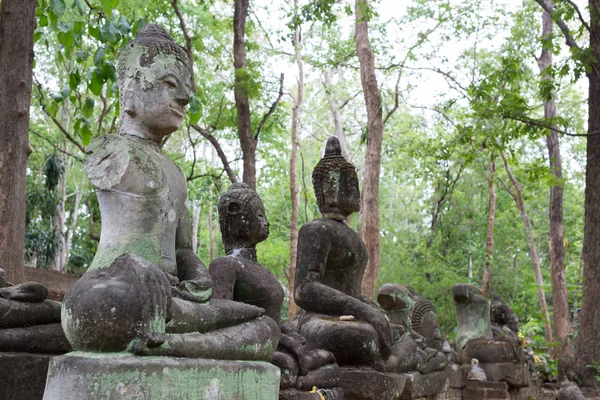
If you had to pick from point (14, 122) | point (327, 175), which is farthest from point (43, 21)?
point (327, 175)

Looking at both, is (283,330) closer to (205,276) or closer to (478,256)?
(205,276)

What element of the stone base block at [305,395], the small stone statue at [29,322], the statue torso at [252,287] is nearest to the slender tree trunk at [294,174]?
the stone base block at [305,395]

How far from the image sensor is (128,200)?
3178mm

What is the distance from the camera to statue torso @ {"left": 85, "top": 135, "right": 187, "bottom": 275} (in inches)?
124

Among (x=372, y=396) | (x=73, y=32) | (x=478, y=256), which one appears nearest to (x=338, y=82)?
(x=478, y=256)

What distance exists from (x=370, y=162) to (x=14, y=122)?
27.2 ft

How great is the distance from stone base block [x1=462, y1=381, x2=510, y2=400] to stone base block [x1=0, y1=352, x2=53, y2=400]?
5.74 m

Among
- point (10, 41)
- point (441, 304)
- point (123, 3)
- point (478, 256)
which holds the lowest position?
point (441, 304)

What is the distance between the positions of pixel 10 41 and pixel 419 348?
4.24m

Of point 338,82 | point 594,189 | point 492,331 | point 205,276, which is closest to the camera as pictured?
point 205,276

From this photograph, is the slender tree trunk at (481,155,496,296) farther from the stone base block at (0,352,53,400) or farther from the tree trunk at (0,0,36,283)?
the stone base block at (0,352,53,400)

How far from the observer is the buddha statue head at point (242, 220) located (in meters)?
4.15

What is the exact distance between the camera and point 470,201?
917 inches

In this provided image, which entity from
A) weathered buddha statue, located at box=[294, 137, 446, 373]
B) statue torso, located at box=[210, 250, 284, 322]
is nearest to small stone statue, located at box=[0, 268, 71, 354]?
statue torso, located at box=[210, 250, 284, 322]
